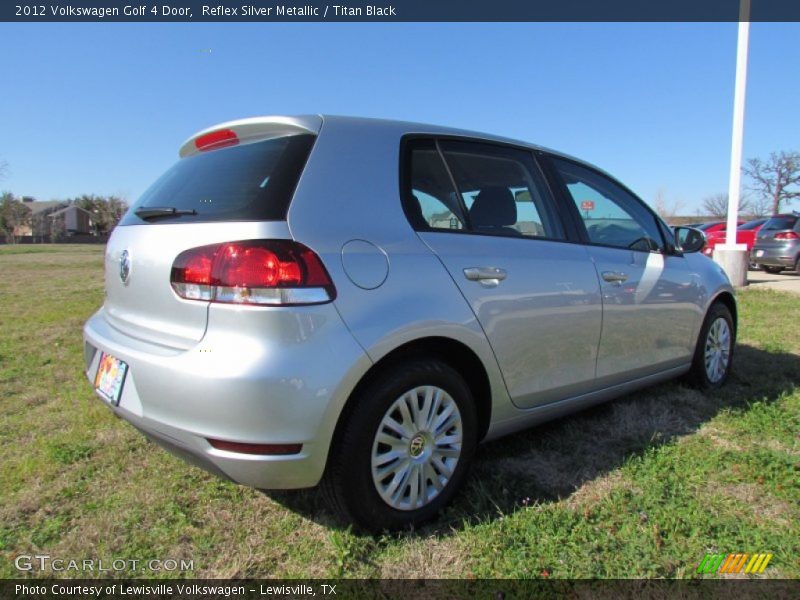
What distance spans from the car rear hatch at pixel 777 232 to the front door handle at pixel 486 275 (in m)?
13.7

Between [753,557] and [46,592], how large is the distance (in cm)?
255

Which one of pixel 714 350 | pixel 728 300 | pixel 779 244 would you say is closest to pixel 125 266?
pixel 714 350

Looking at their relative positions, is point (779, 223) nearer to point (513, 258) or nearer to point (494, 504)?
point (513, 258)

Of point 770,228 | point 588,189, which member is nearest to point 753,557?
point 588,189

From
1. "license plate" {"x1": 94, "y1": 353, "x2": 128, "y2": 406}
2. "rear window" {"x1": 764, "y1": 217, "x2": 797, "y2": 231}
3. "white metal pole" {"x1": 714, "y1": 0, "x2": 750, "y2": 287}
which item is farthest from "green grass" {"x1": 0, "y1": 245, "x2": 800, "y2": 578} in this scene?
"rear window" {"x1": 764, "y1": 217, "x2": 797, "y2": 231}

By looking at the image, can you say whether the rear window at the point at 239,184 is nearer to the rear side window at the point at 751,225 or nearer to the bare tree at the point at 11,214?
the rear side window at the point at 751,225

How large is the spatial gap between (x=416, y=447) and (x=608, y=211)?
2044 mm

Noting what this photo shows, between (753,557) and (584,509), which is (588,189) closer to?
(584,509)

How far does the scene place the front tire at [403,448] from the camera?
192 centimetres

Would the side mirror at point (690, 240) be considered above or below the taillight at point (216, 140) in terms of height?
below

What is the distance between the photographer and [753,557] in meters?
2.02

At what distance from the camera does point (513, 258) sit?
8.11 ft

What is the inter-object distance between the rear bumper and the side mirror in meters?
2.87

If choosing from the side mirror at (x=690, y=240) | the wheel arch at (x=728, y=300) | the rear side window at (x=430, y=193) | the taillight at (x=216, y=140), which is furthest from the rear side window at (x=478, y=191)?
the wheel arch at (x=728, y=300)
